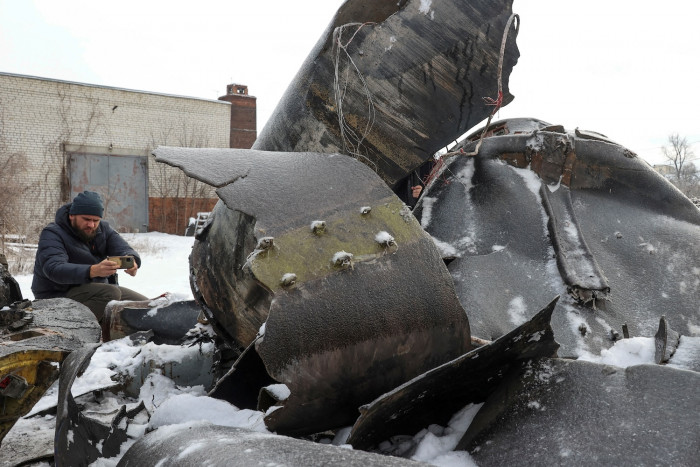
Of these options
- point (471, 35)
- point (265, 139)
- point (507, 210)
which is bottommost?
point (507, 210)

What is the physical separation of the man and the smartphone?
0.16ft

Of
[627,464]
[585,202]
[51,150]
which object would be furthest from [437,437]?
[51,150]

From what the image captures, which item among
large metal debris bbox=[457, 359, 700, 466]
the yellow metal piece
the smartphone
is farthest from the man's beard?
large metal debris bbox=[457, 359, 700, 466]

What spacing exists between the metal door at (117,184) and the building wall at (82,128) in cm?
20

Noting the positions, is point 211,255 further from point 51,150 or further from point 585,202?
point 51,150

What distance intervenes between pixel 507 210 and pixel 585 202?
382mm

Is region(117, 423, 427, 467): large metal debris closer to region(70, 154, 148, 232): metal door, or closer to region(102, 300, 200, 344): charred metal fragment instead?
region(102, 300, 200, 344): charred metal fragment

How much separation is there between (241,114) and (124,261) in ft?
51.9

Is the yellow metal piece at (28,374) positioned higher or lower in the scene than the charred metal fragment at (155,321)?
higher

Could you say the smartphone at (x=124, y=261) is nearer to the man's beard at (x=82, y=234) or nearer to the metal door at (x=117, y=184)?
the man's beard at (x=82, y=234)

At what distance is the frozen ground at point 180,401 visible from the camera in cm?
128

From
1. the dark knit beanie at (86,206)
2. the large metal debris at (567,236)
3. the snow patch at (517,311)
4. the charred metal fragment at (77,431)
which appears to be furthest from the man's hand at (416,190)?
the dark knit beanie at (86,206)

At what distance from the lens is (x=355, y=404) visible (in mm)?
1313

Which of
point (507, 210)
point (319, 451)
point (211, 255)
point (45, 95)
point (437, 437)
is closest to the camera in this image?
point (319, 451)
